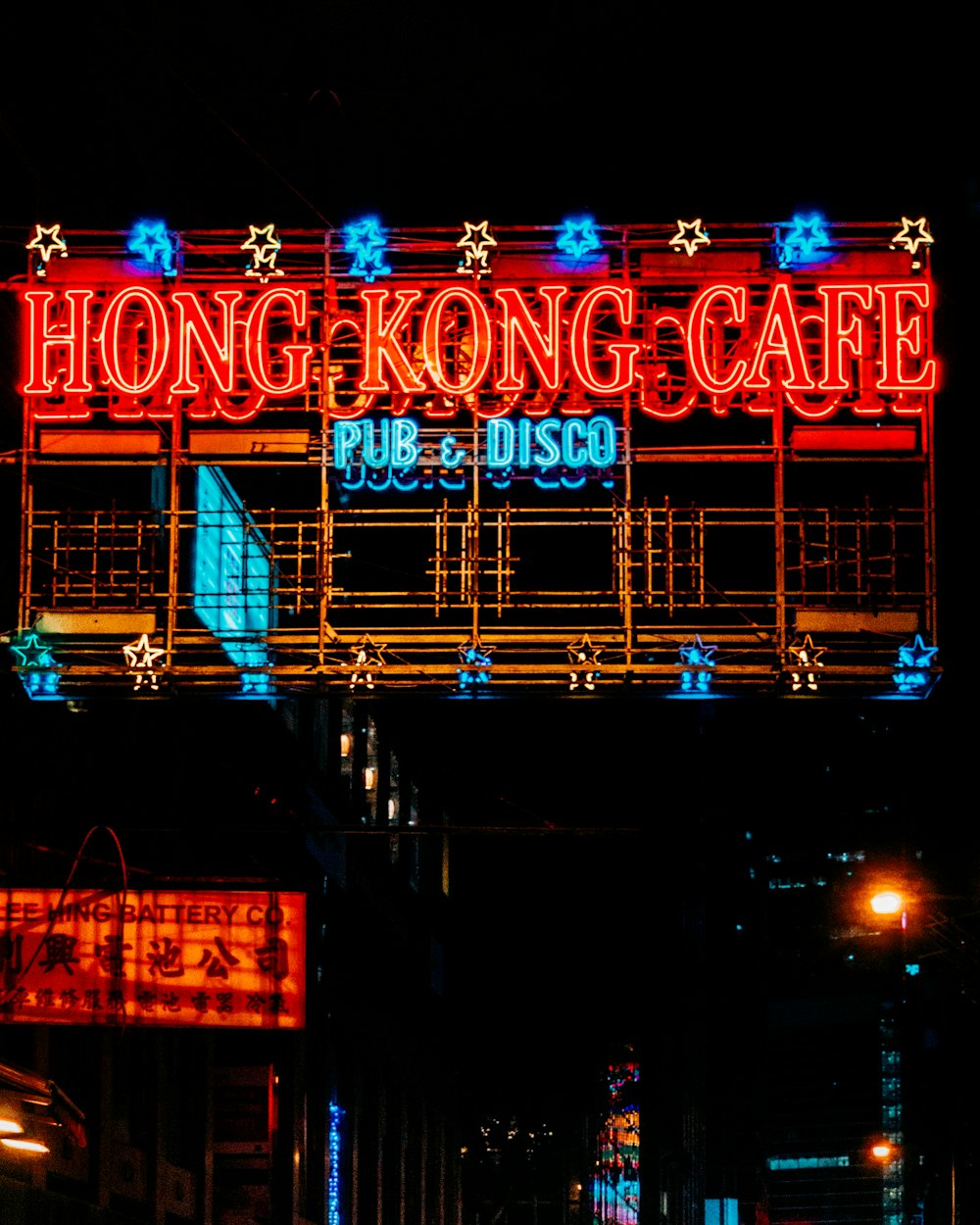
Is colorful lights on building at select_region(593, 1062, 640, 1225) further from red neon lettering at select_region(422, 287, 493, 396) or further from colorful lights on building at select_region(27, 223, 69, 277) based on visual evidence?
colorful lights on building at select_region(27, 223, 69, 277)

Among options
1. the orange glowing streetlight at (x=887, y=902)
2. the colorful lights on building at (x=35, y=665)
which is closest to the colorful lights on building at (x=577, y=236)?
the colorful lights on building at (x=35, y=665)

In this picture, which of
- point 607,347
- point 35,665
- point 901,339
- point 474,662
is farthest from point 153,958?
point 901,339

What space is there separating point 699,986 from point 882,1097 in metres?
42.5

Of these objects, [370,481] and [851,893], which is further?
[851,893]

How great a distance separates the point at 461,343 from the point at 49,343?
3.66 m

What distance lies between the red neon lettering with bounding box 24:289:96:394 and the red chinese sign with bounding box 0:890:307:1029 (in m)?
4.46

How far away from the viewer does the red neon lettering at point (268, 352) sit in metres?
18.9

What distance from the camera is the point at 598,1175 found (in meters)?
86.2

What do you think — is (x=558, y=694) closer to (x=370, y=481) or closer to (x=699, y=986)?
(x=370, y=481)

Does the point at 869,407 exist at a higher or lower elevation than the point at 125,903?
higher

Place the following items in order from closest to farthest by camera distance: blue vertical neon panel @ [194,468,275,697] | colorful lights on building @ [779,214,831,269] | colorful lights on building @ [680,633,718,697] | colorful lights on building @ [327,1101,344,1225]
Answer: colorful lights on building @ [680,633,718,697] < colorful lights on building @ [779,214,831,269] < blue vertical neon panel @ [194,468,275,697] < colorful lights on building @ [327,1101,344,1225]

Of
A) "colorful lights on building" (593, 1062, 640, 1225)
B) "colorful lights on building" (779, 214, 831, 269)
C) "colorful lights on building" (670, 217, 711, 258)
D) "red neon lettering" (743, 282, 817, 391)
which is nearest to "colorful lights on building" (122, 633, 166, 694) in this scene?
"red neon lettering" (743, 282, 817, 391)

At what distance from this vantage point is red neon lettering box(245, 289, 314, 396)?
62.0 ft

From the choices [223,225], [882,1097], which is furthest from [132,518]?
[882,1097]
